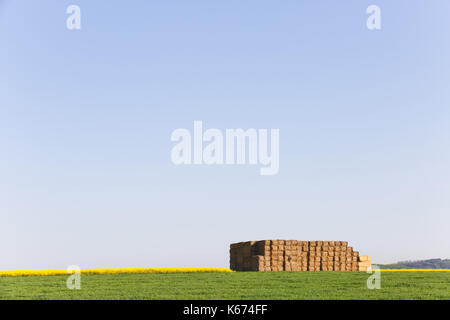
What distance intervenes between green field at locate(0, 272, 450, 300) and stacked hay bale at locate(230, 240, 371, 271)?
783cm

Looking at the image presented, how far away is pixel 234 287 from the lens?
21406 millimetres

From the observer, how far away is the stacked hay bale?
34.6 meters

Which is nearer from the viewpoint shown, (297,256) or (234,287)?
(234,287)

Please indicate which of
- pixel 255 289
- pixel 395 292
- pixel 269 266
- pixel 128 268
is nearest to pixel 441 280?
pixel 395 292

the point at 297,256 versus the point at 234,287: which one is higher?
the point at 234,287

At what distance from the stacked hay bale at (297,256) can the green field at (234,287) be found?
783 cm

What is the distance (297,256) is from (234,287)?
1489 centimetres

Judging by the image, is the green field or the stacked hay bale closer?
the green field
